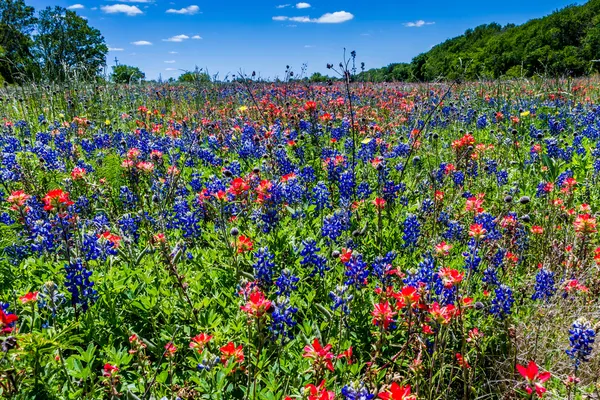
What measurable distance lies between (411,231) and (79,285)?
2.28m

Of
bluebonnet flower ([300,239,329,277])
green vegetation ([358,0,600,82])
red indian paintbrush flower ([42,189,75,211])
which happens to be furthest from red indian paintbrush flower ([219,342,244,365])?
green vegetation ([358,0,600,82])

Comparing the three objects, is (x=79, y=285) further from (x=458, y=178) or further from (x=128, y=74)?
(x=128, y=74)

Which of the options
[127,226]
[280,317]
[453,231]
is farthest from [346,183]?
[280,317]

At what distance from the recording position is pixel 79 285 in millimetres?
2416

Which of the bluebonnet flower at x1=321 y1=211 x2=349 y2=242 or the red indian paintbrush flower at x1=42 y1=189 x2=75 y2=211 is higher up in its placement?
the red indian paintbrush flower at x1=42 y1=189 x2=75 y2=211

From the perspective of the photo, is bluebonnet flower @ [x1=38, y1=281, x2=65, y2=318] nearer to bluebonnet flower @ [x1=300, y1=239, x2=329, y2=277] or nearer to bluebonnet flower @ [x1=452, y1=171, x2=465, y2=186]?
bluebonnet flower @ [x1=300, y1=239, x2=329, y2=277]

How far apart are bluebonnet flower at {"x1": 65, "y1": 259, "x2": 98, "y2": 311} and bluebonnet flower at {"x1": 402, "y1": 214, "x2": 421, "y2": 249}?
7.13 feet

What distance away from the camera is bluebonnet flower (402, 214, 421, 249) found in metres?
3.19

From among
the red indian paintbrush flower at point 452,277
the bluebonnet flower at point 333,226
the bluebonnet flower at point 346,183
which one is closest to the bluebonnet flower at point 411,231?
the bluebonnet flower at point 333,226

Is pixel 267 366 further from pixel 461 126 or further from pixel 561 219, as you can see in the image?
pixel 461 126

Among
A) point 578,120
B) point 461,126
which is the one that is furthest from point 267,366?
point 578,120

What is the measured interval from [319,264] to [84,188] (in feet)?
9.99

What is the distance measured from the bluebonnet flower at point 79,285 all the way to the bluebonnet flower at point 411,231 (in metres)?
2.17

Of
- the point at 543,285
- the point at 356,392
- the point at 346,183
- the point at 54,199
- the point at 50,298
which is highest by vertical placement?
the point at 54,199
